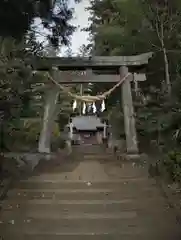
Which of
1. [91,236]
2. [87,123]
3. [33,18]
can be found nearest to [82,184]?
[91,236]

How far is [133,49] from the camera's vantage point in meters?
17.2

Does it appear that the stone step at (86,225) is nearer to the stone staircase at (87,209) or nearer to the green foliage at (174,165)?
the stone staircase at (87,209)

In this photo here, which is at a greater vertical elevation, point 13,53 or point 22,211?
point 13,53

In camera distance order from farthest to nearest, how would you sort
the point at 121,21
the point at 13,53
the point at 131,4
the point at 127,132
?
the point at 121,21 → the point at 131,4 → the point at 127,132 → the point at 13,53

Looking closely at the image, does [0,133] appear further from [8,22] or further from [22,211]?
[8,22]

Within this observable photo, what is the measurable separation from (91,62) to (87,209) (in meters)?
7.01

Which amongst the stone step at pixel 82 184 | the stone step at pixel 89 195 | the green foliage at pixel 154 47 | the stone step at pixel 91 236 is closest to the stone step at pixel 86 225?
the stone step at pixel 91 236

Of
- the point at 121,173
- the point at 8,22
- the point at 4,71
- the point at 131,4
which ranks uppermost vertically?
the point at 131,4

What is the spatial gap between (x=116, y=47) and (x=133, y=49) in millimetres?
2078

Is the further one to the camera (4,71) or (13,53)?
(13,53)

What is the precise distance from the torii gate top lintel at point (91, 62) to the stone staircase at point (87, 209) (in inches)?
182

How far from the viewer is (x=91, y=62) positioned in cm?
1289

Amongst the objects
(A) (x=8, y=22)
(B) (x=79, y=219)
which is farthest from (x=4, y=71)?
(B) (x=79, y=219)

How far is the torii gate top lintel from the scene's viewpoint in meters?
12.8
